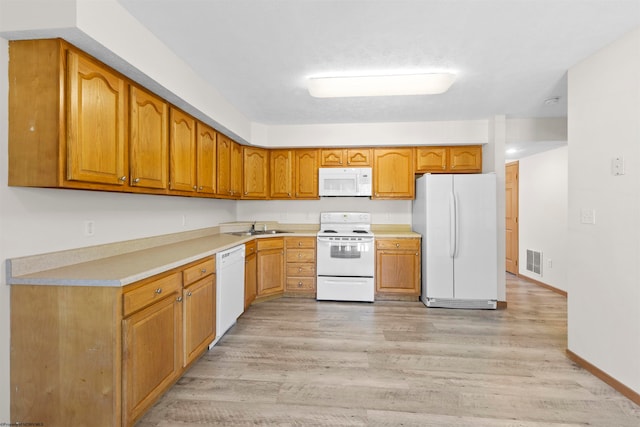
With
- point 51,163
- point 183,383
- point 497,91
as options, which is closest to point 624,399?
point 497,91

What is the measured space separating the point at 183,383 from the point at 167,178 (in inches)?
61.0

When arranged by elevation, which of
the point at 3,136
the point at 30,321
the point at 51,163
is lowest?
the point at 30,321

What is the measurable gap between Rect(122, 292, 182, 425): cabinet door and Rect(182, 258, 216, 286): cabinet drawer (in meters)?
0.16

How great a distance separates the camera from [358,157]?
14.0ft

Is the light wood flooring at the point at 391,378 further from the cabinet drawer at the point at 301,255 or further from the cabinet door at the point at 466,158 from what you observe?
the cabinet door at the point at 466,158

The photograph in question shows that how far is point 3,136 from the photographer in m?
1.55

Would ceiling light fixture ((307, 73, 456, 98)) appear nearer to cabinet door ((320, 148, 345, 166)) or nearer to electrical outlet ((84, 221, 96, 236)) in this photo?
cabinet door ((320, 148, 345, 166))

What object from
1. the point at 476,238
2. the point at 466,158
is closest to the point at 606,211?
the point at 476,238

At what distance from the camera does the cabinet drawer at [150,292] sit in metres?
1.56

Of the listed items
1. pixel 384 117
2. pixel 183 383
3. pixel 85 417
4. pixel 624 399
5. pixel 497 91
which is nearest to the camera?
pixel 85 417

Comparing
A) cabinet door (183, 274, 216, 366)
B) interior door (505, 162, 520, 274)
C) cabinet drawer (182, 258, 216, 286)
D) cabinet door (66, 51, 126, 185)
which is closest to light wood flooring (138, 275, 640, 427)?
cabinet door (183, 274, 216, 366)

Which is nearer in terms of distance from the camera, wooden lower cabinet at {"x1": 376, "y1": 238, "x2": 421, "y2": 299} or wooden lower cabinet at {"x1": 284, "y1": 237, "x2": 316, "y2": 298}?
wooden lower cabinet at {"x1": 376, "y1": 238, "x2": 421, "y2": 299}

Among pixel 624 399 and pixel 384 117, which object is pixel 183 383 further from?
pixel 384 117

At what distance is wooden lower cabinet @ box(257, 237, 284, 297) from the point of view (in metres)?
3.88
